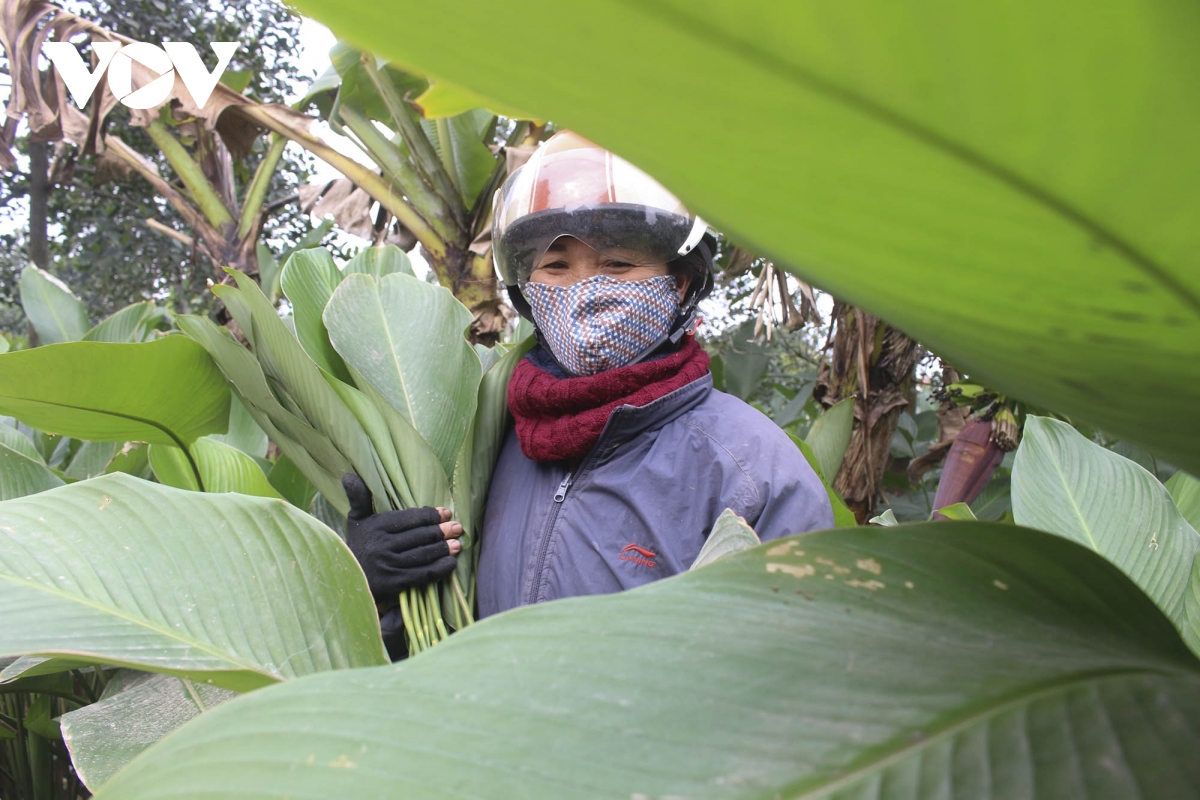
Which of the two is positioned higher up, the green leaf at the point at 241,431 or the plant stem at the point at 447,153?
the plant stem at the point at 447,153

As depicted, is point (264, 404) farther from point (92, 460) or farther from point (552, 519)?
point (92, 460)

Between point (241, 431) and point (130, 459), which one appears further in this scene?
point (241, 431)

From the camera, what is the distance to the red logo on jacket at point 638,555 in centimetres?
122

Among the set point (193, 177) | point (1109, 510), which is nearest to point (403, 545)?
point (1109, 510)

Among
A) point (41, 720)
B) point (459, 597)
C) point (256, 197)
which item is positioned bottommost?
point (41, 720)

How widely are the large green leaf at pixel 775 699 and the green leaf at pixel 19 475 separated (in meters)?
1.14

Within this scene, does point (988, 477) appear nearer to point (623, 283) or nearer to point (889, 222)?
point (623, 283)

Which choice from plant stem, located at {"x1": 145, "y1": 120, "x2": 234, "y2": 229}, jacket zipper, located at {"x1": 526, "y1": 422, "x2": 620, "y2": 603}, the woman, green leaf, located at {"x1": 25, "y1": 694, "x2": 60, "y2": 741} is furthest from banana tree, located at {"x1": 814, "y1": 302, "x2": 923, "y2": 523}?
plant stem, located at {"x1": 145, "y1": 120, "x2": 234, "y2": 229}

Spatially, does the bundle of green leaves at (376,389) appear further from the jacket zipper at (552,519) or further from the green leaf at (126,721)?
the green leaf at (126,721)

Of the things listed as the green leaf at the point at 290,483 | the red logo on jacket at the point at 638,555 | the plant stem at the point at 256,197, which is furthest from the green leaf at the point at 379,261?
the plant stem at the point at 256,197

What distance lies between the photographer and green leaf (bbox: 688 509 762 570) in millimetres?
510

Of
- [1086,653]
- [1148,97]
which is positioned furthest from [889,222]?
[1086,653]

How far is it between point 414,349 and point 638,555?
462mm

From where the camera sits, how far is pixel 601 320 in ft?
4.83
